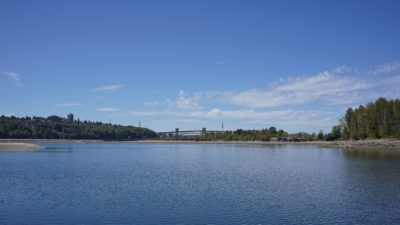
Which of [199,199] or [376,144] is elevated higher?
[376,144]

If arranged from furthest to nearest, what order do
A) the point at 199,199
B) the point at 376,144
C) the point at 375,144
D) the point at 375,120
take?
the point at 375,120
the point at 375,144
the point at 376,144
the point at 199,199

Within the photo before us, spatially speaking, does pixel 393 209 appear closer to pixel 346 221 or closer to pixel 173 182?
Result: pixel 346 221

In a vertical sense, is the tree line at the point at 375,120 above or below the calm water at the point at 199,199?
above

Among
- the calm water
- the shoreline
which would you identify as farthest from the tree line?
the calm water

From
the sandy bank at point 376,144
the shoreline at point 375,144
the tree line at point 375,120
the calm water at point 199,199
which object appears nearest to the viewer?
the calm water at point 199,199

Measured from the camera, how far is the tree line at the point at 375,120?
137500 millimetres

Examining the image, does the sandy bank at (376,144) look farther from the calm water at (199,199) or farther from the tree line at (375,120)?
the calm water at (199,199)

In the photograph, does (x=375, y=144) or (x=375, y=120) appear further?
(x=375, y=120)

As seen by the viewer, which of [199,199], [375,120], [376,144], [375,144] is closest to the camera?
[199,199]

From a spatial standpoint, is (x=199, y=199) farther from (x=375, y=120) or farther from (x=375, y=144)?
(x=375, y=120)

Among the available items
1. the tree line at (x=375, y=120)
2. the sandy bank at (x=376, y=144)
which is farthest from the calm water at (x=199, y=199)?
the tree line at (x=375, y=120)

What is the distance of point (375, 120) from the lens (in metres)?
144

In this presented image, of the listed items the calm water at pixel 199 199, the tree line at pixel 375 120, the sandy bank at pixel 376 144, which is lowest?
the calm water at pixel 199 199

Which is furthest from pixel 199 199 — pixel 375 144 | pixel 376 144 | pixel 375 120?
pixel 375 120
